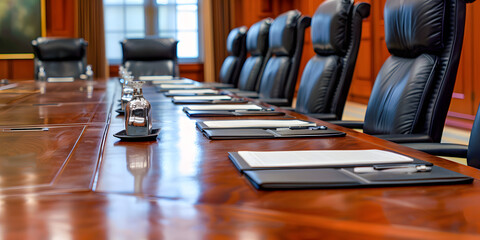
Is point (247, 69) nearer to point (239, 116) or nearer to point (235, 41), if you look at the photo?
point (235, 41)

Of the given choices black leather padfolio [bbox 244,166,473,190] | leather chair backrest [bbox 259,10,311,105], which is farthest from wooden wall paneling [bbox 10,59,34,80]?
black leather padfolio [bbox 244,166,473,190]

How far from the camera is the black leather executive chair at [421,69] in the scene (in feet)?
6.10

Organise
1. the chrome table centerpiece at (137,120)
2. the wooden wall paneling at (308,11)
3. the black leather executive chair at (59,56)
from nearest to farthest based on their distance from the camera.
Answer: the chrome table centerpiece at (137,120) < the black leather executive chair at (59,56) < the wooden wall paneling at (308,11)

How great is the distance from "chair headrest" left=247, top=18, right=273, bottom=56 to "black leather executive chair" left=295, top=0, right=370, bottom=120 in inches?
58.4

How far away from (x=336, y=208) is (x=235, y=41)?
4920mm

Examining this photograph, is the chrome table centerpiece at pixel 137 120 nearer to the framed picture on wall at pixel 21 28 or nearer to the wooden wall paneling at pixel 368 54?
the wooden wall paneling at pixel 368 54

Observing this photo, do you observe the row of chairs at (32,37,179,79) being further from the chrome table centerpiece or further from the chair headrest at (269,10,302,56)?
the chrome table centerpiece

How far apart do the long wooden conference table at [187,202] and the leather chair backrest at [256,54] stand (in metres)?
3.39

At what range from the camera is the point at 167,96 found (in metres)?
2.87

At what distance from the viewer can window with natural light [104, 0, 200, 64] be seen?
29.0ft

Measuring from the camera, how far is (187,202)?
0.70 m

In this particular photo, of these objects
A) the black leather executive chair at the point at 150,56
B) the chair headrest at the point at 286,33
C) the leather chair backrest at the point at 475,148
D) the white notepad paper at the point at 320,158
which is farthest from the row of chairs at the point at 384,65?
the black leather executive chair at the point at 150,56

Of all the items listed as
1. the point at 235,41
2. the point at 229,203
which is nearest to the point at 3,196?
the point at 229,203

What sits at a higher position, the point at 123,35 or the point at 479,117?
the point at 123,35
